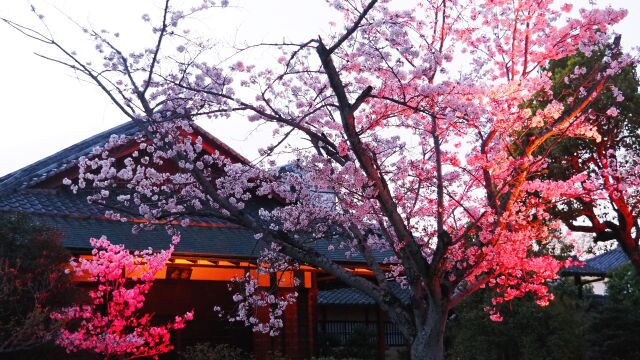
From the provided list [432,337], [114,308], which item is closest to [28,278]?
[114,308]

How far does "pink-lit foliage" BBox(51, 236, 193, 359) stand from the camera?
1027 centimetres

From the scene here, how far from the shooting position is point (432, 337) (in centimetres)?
796

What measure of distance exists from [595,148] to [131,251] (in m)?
13.9

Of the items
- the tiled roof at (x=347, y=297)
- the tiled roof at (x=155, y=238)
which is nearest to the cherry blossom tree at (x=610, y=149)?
the tiled roof at (x=347, y=297)

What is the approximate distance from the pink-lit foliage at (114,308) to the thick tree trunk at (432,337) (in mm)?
4604

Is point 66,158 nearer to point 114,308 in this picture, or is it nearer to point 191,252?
point 191,252

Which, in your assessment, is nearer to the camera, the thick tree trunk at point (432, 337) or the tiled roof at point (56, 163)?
the thick tree trunk at point (432, 337)

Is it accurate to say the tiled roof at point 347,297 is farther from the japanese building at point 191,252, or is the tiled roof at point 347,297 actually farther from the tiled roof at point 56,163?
the tiled roof at point 56,163

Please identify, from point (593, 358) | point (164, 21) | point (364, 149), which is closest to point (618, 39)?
point (364, 149)

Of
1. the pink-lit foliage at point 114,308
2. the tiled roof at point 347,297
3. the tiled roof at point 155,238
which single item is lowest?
the pink-lit foliage at point 114,308

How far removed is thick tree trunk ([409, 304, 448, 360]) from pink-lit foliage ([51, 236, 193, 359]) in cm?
460

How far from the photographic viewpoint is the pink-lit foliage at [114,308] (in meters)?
10.3

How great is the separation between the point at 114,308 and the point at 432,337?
18.6 feet

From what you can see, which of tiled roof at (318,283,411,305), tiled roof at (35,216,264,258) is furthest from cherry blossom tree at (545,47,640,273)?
tiled roof at (35,216,264,258)
